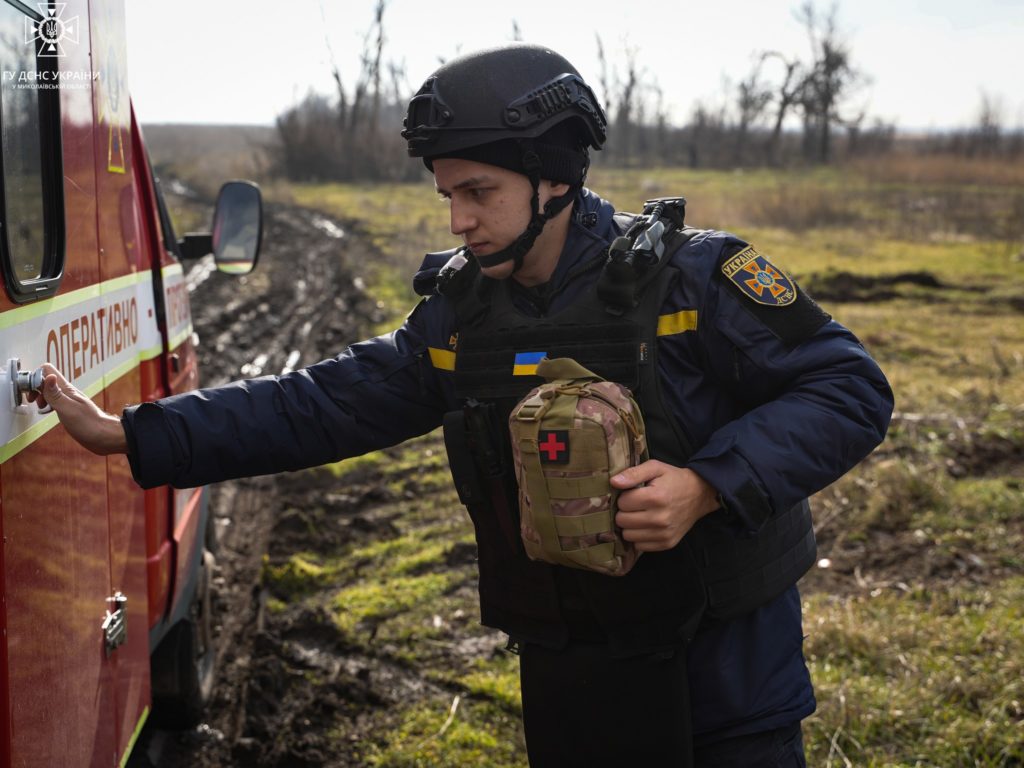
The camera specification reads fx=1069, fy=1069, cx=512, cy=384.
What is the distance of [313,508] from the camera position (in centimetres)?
665

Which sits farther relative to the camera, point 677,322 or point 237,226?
point 237,226

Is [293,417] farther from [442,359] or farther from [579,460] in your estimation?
[579,460]

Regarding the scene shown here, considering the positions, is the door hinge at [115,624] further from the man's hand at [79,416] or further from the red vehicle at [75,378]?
the man's hand at [79,416]

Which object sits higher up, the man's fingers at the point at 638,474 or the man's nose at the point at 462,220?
the man's nose at the point at 462,220

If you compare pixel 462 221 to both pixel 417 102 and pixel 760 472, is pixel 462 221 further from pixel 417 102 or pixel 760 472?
pixel 760 472

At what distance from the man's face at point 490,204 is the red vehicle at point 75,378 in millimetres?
849

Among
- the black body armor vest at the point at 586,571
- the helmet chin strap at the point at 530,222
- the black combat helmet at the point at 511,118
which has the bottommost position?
the black body armor vest at the point at 586,571

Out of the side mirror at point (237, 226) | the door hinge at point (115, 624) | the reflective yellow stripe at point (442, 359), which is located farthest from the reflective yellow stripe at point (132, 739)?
the side mirror at point (237, 226)

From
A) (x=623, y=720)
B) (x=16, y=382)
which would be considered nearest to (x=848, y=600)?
(x=623, y=720)

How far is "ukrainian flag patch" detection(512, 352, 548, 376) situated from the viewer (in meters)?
2.30

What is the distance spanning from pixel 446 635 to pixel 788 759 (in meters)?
2.79

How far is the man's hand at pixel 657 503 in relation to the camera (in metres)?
1.98

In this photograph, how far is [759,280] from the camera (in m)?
2.20

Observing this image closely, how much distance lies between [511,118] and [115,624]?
151 cm
